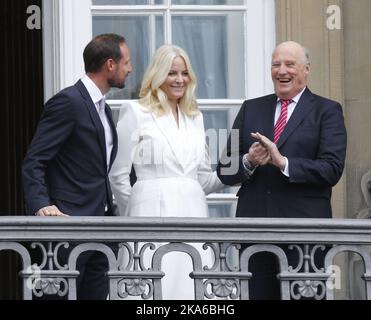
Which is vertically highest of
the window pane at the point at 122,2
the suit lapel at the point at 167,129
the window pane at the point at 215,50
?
the window pane at the point at 122,2

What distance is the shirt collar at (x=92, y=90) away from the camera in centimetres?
1132

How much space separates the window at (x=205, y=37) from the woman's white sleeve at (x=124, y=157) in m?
1.30

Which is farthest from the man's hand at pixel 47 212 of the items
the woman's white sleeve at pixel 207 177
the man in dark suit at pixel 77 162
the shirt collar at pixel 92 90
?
the woman's white sleeve at pixel 207 177

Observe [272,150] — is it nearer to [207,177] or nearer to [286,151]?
[286,151]

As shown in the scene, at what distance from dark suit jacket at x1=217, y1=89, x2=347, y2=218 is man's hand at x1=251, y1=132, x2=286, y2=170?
0.17ft

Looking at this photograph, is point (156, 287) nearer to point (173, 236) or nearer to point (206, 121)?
point (173, 236)

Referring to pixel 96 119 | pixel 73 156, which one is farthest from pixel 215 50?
pixel 73 156

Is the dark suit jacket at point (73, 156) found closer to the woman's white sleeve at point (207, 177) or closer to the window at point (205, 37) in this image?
the woman's white sleeve at point (207, 177)

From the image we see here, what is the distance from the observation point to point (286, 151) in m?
11.5

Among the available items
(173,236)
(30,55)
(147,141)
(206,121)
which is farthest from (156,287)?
(30,55)

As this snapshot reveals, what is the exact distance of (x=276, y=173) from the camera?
452 inches

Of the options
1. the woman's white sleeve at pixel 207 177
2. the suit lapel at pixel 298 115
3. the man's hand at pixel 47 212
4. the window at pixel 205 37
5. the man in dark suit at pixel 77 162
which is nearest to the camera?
the man's hand at pixel 47 212

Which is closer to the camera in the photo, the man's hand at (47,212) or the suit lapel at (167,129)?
the man's hand at (47,212)

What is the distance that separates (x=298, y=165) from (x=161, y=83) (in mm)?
868
